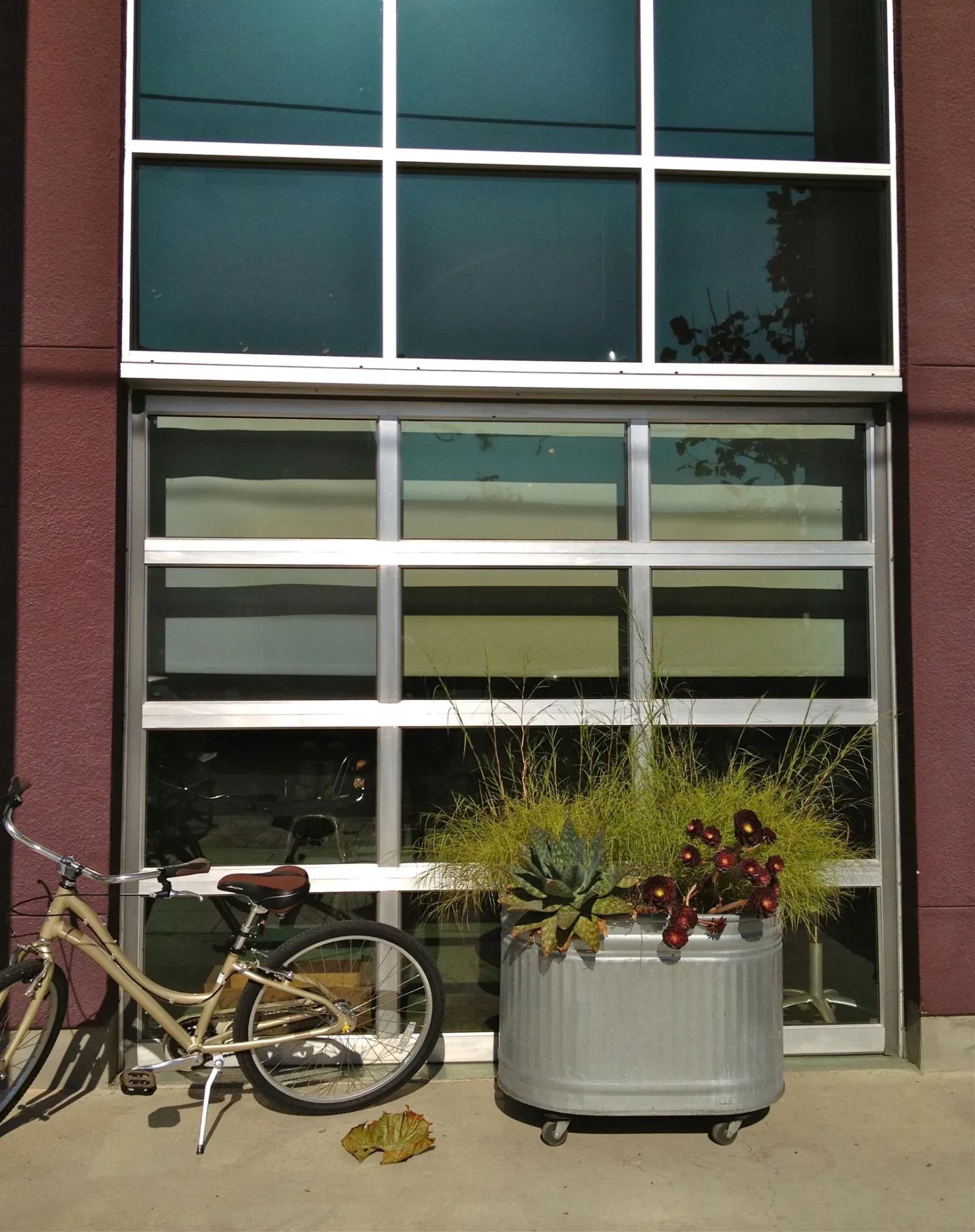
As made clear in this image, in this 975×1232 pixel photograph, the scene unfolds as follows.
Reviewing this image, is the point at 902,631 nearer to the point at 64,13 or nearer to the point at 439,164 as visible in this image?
the point at 439,164

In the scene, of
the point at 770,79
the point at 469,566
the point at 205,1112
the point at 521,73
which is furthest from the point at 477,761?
the point at 770,79

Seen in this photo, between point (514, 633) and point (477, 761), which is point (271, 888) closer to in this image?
point (477, 761)

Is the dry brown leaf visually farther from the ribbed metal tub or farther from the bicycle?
the ribbed metal tub

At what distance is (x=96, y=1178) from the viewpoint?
3.68 meters

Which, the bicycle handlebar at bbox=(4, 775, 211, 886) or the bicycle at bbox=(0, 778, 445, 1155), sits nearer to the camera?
the bicycle handlebar at bbox=(4, 775, 211, 886)

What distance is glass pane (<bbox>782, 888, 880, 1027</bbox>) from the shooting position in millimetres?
4785

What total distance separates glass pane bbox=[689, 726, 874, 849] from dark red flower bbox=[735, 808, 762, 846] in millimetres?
807

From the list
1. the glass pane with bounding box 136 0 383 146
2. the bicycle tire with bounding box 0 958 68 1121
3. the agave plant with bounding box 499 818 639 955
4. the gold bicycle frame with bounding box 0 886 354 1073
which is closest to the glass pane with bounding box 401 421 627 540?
the glass pane with bounding box 136 0 383 146

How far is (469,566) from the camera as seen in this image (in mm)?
4785

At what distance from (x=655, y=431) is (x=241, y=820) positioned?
8.18 ft

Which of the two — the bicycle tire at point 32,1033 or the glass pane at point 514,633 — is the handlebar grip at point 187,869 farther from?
the glass pane at point 514,633

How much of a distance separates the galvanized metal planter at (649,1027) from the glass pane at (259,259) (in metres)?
2.71

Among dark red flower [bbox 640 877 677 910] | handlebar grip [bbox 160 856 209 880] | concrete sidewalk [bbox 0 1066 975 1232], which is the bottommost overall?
concrete sidewalk [bbox 0 1066 975 1232]

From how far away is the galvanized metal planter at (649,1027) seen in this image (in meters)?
3.82
